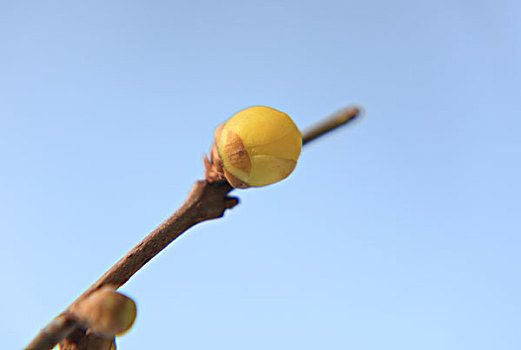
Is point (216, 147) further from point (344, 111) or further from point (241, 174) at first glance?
point (344, 111)

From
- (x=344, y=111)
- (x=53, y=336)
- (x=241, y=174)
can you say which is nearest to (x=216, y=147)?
(x=241, y=174)

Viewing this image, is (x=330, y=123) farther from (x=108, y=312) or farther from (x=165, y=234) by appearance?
(x=108, y=312)

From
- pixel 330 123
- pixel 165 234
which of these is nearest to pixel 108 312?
pixel 165 234

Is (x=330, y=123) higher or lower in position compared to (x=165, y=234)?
higher

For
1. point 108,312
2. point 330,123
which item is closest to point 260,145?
point 330,123

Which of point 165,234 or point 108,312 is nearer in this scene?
point 108,312

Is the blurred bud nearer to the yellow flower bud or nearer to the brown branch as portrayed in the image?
the brown branch
